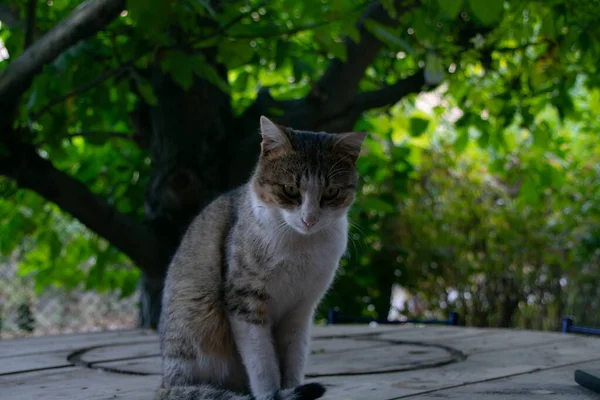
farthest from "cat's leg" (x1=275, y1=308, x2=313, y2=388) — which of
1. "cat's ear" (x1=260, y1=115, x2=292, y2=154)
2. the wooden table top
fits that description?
"cat's ear" (x1=260, y1=115, x2=292, y2=154)

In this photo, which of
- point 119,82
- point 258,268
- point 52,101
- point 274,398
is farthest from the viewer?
point 119,82

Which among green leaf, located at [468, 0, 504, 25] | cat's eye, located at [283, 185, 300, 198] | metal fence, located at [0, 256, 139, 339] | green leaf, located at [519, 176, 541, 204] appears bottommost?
metal fence, located at [0, 256, 139, 339]

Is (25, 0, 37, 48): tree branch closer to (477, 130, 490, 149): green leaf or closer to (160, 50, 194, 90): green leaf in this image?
(160, 50, 194, 90): green leaf

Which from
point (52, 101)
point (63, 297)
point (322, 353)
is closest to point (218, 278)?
point (322, 353)

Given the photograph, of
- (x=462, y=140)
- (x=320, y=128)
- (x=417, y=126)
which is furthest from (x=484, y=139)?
(x=320, y=128)

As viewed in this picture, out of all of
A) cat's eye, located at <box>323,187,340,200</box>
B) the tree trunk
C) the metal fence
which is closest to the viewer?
cat's eye, located at <box>323,187,340,200</box>

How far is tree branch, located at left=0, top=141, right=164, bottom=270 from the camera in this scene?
11.2 feet

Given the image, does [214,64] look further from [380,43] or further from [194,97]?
[380,43]

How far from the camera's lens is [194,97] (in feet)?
13.0

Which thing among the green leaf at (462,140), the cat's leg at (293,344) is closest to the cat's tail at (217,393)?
the cat's leg at (293,344)

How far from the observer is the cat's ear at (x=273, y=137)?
6.81 ft

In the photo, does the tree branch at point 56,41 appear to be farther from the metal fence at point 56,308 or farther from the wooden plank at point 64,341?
the metal fence at point 56,308

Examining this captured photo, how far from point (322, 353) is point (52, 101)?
178 centimetres

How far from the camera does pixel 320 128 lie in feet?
13.0
